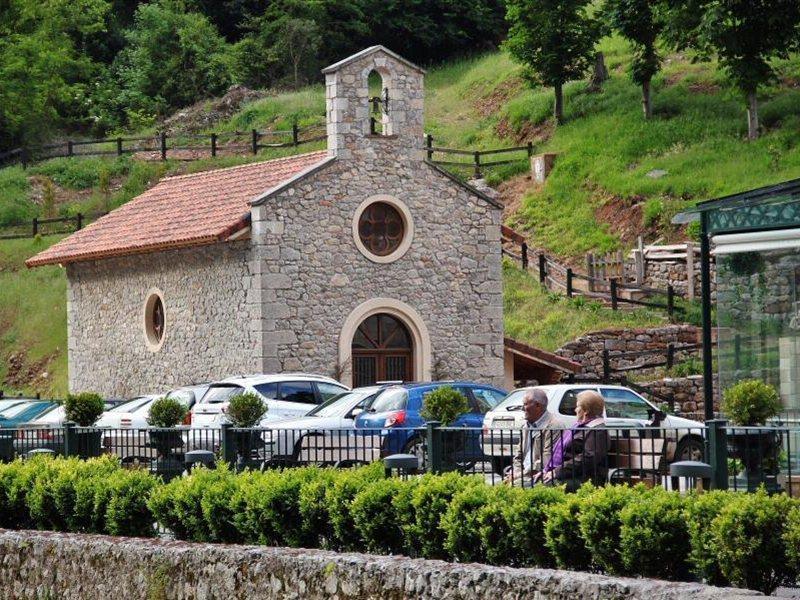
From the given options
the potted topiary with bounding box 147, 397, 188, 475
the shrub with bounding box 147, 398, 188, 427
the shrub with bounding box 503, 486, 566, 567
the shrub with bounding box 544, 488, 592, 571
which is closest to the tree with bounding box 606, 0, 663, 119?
the shrub with bounding box 147, 398, 188, 427

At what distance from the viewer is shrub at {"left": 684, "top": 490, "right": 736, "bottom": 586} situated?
11.7 meters

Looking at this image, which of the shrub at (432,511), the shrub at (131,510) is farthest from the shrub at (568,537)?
the shrub at (131,510)

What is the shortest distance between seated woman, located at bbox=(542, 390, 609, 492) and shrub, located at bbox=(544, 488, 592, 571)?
176cm

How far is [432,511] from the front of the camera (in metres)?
13.8

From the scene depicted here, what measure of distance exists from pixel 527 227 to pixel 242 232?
20433 mm

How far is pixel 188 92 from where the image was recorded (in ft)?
248

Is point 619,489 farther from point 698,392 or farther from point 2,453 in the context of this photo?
point 698,392

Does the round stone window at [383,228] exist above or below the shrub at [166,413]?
above

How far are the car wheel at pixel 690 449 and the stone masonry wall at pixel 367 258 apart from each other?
59.4 ft

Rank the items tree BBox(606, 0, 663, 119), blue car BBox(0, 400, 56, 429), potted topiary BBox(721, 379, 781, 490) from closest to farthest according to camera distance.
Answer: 1. potted topiary BBox(721, 379, 781, 490)
2. blue car BBox(0, 400, 56, 429)
3. tree BBox(606, 0, 663, 119)

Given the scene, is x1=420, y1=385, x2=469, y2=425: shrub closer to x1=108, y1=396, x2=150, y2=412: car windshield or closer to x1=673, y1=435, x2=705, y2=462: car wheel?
x1=673, y1=435, x2=705, y2=462: car wheel

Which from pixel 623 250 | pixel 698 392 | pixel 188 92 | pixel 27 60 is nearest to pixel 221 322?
pixel 698 392

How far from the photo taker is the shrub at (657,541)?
11977 mm

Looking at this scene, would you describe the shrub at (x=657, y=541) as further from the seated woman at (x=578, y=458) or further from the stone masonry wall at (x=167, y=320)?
the stone masonry wall at (x=167, y=320)
